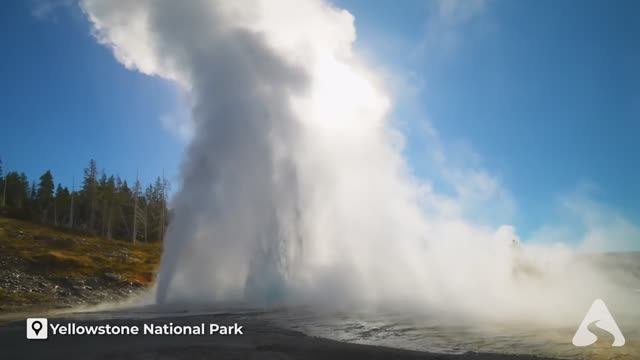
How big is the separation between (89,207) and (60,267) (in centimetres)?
5632

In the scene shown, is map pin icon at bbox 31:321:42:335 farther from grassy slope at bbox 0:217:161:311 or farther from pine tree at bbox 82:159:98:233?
pine tree at bbox 82:159:98:233

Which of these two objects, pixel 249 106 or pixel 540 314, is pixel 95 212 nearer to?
pixel 249 106

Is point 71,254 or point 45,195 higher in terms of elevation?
point 45,195

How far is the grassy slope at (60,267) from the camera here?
43.3 meters

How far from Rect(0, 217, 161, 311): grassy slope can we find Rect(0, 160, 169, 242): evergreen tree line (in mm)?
15900

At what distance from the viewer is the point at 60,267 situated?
53.7m

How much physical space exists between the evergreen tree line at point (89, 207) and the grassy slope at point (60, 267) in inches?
626

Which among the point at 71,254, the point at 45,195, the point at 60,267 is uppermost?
the point at 45,195

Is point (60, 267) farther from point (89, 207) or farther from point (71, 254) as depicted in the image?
point (89, 207)

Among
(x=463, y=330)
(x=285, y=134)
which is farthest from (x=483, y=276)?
(x=463, y=330)

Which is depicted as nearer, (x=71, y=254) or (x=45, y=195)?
(x=71, y=254)

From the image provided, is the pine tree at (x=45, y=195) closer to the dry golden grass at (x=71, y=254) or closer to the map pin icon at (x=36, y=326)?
the dry golden grass at (x=71, y=254)

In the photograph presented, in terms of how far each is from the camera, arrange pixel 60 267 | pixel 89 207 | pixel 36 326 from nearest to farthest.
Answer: pixel 36 326 → pixel 60 267 → pixel 89 207

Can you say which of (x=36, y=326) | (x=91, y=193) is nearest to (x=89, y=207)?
(x=91, y=193)
